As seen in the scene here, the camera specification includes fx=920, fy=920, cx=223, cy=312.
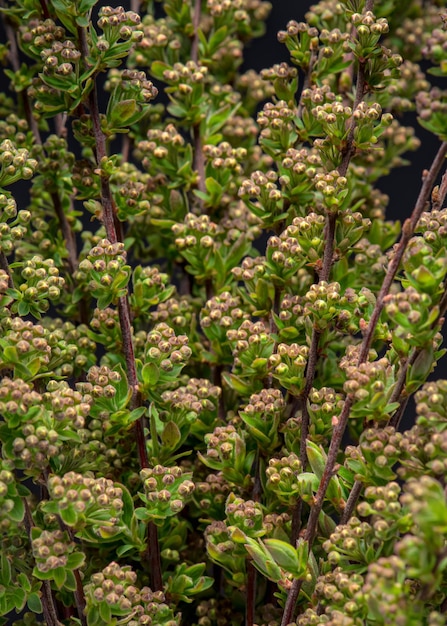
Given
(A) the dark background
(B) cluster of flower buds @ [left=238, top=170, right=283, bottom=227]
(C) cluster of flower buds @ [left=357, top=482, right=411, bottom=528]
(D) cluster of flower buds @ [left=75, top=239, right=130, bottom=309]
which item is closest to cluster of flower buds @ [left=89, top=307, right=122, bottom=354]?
(D) cluster of flower buds @ [left=75, top=239, right=130, bottom=309]

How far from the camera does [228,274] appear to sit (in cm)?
126

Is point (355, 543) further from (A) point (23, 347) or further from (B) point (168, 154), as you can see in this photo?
(B) point (168, 154)

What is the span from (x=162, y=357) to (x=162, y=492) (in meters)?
0.15

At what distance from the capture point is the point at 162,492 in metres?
1.00

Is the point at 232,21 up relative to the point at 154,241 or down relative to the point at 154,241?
up

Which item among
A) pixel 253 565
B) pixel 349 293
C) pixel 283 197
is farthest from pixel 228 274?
pixel 253 565

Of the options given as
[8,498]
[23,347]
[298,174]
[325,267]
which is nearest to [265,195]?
[298,174]

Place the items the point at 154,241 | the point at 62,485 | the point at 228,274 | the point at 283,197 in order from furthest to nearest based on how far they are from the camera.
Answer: the point at 154,241
the point at 228,274
the point at 283,197
the point at 62,485

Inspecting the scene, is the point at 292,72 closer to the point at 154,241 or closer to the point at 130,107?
the point at 130,107

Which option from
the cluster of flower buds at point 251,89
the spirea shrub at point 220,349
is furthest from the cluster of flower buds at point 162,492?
the cluster of flower buds at point 251,89

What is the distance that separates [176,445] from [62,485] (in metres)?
0.23

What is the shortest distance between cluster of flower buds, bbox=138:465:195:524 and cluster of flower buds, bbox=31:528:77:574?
13 centimetres

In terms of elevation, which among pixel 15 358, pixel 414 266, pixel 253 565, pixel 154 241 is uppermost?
pixel 414 266

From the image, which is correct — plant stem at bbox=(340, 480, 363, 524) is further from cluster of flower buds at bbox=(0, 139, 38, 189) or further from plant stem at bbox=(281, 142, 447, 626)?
cluster of flower buds at bbox=(0, 139, 38, 189)
